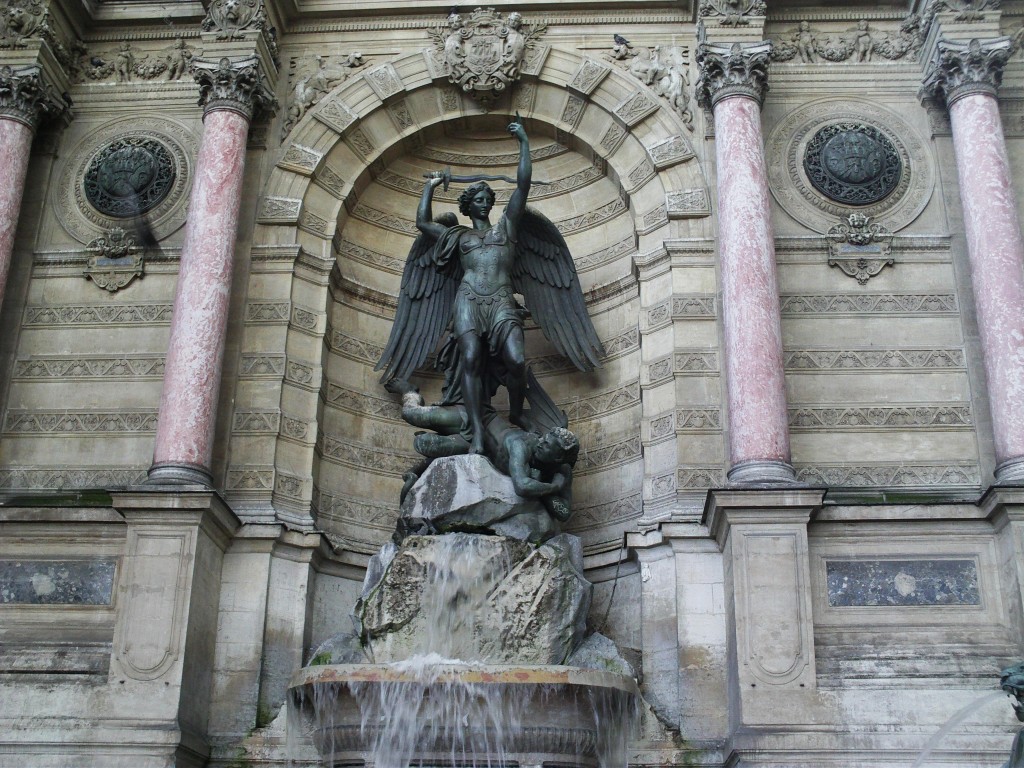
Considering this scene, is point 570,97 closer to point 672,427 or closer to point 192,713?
point 672,427

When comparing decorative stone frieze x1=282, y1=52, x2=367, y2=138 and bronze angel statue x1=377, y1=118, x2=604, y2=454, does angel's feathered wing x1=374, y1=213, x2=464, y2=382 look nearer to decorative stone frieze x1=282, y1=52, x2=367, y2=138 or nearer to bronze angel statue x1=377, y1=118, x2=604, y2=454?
bronze angel statue x1=377, y1=118, x2=604, y2=454

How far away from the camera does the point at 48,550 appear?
1212 cm

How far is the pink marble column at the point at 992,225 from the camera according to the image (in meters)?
11.9

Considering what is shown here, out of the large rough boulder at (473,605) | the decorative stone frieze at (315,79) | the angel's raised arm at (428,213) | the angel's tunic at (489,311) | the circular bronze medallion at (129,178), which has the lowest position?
the large rough boulder at (473,605)

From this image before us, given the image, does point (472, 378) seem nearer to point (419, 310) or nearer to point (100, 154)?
point (419, 310)

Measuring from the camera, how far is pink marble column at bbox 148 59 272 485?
1222cm

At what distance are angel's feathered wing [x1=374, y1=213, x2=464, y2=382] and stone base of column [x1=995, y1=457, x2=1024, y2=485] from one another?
6.15 metres

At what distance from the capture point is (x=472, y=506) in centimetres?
1188

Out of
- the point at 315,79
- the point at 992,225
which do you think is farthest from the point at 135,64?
the point at 992,225

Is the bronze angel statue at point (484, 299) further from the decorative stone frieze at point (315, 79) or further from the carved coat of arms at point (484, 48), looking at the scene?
the decorative stone frieze at point (315, 79)

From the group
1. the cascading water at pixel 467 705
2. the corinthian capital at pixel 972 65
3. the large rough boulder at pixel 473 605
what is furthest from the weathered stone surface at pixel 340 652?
the corinthian capital at pixel 972 65

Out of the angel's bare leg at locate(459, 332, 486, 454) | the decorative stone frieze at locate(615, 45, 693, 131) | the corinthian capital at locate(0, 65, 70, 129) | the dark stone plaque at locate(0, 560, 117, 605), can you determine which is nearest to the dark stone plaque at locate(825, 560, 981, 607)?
the angel's bare leg at locate(459, 332, 486, 454)

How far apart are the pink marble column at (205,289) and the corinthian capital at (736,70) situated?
17.0 ft

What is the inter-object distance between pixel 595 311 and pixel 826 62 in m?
4.06
